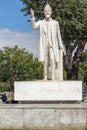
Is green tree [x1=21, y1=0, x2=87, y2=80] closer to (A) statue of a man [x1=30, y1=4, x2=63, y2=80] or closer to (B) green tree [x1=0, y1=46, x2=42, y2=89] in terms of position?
(A) statue of a man [x1=30, y1=4, x2=63, y2=80]

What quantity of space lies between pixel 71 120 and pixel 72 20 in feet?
68.3

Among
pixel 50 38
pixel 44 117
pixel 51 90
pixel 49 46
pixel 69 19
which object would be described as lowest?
pixel 44 117

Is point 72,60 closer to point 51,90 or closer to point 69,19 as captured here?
point 69,19

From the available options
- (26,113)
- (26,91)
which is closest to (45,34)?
(26,91)

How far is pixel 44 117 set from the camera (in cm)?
1302

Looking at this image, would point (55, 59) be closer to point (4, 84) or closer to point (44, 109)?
point (44, 109)

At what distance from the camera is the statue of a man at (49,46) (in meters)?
14.7

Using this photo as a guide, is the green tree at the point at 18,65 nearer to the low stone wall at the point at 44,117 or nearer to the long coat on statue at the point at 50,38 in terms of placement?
the long coat on statue at the point at 50,38

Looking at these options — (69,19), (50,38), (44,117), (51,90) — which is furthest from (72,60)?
(44,117)

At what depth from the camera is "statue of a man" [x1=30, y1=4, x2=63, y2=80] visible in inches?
577

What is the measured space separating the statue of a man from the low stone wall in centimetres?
186

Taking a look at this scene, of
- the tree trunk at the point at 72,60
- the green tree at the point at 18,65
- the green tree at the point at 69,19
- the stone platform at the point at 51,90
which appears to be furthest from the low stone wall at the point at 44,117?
the green tree at the point at 18,65

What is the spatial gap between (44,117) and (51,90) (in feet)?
4.11

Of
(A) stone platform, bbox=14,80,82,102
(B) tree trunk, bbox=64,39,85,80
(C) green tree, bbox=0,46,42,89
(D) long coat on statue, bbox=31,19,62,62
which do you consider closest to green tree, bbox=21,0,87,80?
(B) tree trunk, bbox=64,39,85,80
